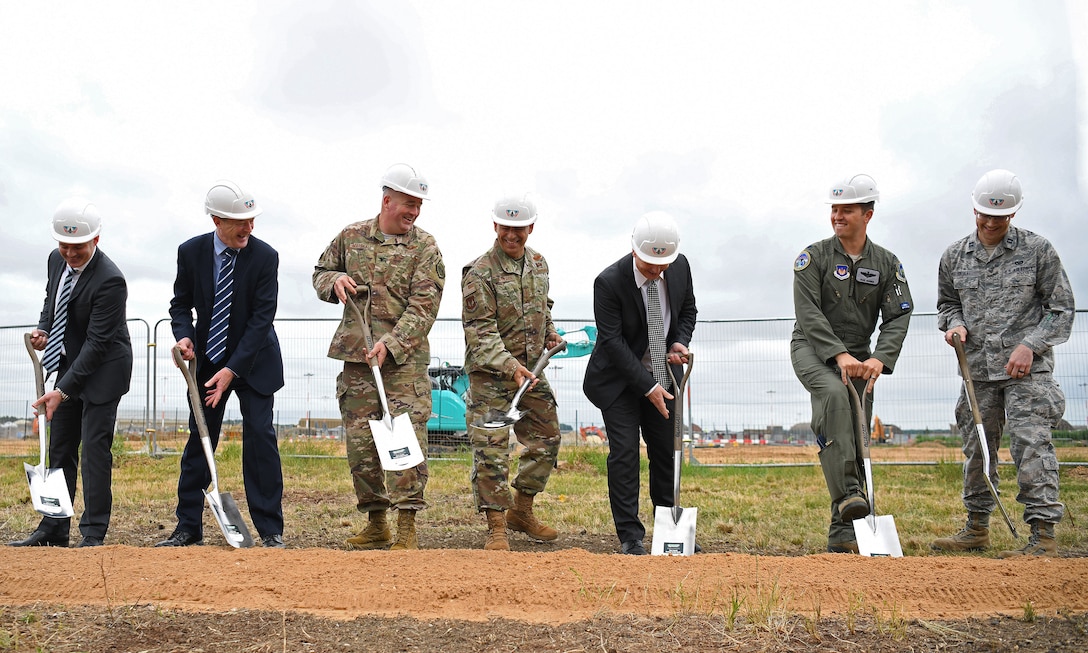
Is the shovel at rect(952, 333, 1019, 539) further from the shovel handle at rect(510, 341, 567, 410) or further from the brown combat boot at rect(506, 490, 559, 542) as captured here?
the brown combat boot at rect(506, 490, 559, 542)

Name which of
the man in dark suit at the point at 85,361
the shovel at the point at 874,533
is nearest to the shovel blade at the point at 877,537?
the shovel at the point at 874,533

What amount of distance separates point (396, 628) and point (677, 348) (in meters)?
2.86

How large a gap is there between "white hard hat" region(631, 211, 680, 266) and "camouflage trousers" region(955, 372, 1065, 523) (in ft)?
7.33

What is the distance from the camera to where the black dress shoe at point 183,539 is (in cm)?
552

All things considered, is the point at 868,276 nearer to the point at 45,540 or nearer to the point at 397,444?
the point at 397,444

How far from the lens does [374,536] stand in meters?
5.64

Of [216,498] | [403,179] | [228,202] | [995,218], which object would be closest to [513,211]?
[403,179]

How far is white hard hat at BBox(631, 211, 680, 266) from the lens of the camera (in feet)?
18.0

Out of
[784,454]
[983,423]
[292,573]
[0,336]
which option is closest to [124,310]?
[292,573]

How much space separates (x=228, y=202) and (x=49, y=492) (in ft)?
6.94

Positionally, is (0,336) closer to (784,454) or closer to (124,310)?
(124,310)

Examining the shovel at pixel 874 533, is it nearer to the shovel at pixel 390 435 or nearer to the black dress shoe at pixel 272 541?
the shovel at pixel 390 435

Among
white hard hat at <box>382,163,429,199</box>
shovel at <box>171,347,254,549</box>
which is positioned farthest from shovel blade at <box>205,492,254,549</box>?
white hard hat at <box>382,163,429,199</box>

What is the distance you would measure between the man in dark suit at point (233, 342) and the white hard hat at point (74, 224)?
1.85 ft
